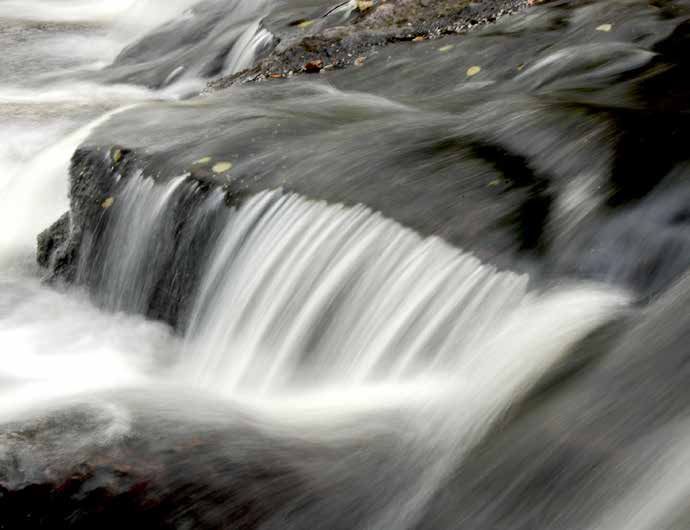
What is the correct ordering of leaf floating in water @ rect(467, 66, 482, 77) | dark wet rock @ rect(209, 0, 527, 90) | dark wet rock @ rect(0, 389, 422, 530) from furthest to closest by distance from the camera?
dark wet rock @ rect(209, 0, 527, 90), leaf floating in water @ rect(467, 66, 482, 77), dark wet rock @ rect(0, 389, 422, 530)

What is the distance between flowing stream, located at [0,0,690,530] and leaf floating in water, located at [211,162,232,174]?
0.16m

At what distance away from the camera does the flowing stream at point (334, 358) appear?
349cm

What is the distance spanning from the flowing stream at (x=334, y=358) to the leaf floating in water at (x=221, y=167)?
0.16 m

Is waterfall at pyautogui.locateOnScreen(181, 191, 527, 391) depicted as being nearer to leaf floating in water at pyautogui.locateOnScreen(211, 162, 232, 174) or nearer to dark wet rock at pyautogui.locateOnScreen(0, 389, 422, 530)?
leaf floating in water at pyautogui.locateOnScreen(211, 162, 232, 174)

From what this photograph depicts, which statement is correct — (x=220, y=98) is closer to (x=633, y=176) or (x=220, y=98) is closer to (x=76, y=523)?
(x=633, y=176)

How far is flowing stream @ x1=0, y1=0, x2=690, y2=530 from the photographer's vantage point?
11.5 ft

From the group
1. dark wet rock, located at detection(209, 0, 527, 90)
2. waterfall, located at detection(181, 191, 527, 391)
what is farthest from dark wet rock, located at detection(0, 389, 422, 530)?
dark wet rock, located at detection(209, 0, 527, 90)

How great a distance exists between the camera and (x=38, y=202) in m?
7.88

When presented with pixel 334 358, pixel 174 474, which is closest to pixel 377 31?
pixel 334 358

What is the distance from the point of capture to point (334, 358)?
16.4 ft

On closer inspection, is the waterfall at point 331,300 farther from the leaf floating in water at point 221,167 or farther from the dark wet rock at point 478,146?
the leaf floating in water at point 221,167

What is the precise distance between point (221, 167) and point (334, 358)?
1.69m

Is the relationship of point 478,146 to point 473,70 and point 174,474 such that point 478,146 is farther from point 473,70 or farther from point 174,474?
point 174,474

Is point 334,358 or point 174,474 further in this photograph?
point 334,358
